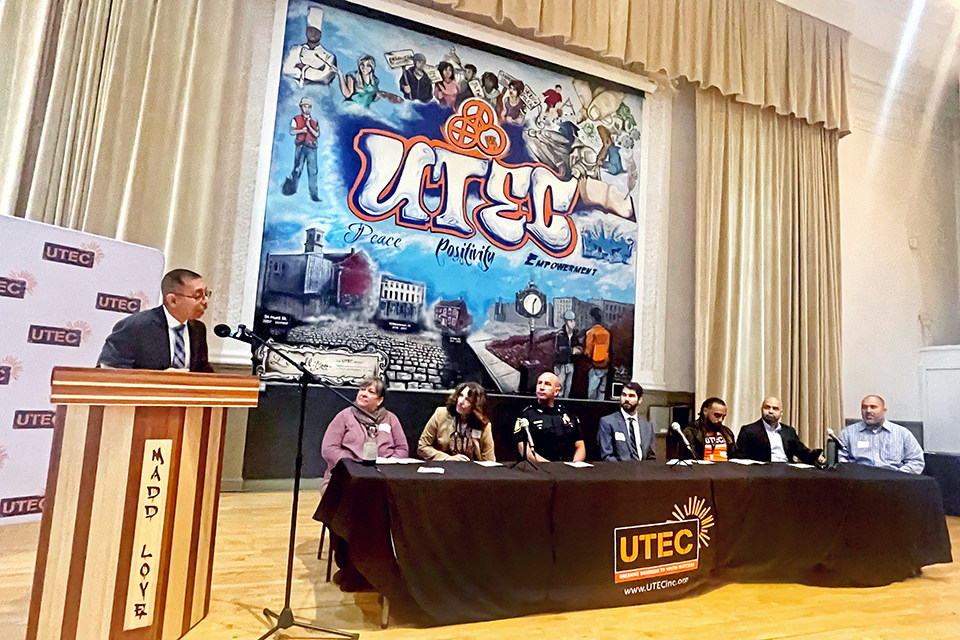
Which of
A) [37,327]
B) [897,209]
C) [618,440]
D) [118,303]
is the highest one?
[897,209]

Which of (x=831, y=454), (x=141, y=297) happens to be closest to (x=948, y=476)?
(x=831, y=454)

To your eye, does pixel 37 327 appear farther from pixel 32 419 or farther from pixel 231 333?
pixel 231 333

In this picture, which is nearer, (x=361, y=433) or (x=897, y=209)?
(x=361, y=433)

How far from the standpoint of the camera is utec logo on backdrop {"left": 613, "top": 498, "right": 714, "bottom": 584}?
254 cm

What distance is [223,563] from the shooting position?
9.27 feet

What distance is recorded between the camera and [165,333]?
2229 millimetres

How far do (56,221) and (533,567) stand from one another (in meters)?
3.90

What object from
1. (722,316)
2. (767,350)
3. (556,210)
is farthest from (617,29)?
(767,350)

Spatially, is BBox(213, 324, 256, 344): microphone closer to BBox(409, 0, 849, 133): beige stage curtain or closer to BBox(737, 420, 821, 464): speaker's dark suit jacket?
BBox(737, 420, 821, 464): speaker's dark suit jacket

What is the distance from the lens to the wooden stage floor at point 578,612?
2193 millimetres

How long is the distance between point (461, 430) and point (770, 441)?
8.06 feet

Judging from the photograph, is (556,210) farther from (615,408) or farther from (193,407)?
(193,407)

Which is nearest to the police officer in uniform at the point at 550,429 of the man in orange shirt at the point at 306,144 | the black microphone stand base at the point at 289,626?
the black microphone stand base at the point at 289,626

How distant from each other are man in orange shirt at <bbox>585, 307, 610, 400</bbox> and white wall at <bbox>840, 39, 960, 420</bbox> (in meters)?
3.51
